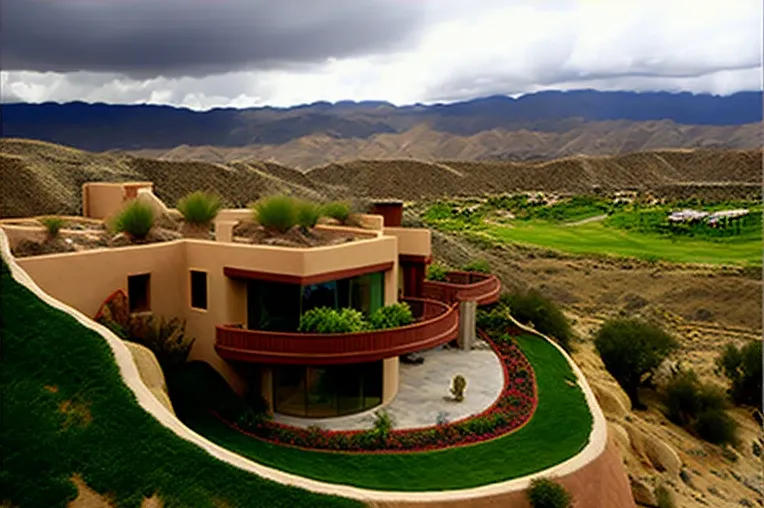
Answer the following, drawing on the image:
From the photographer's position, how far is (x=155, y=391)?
1410 cm

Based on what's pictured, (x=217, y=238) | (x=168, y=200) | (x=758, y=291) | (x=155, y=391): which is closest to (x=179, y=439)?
(x=155, y=391)

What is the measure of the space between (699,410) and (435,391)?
12552 mm

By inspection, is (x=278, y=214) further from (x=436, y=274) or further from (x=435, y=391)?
(x=436, y=274)

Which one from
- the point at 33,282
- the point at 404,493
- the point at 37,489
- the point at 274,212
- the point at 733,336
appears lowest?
the point at 733,336

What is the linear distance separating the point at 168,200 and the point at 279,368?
50.9 metres

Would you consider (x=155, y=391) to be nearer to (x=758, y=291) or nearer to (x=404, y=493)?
(x=404, y=493)

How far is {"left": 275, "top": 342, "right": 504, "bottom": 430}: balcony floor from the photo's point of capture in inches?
684

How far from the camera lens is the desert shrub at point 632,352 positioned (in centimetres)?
2908

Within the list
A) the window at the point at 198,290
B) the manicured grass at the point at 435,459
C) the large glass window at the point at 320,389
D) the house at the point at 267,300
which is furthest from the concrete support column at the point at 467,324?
the window at the point at 198,290

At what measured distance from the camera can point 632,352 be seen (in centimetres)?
2917

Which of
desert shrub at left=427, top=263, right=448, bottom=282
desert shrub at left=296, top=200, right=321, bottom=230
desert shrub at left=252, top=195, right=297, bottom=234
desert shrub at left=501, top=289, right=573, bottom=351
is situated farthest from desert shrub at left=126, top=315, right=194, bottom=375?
desert shrub at left=501, top=289, right=573, bottom=351

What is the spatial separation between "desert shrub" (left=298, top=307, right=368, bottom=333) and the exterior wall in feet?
4.52

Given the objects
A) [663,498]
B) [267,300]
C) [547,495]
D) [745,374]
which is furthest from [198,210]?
[745,374]

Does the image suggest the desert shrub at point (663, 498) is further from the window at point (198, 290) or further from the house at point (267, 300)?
the window at point (198, 290)
